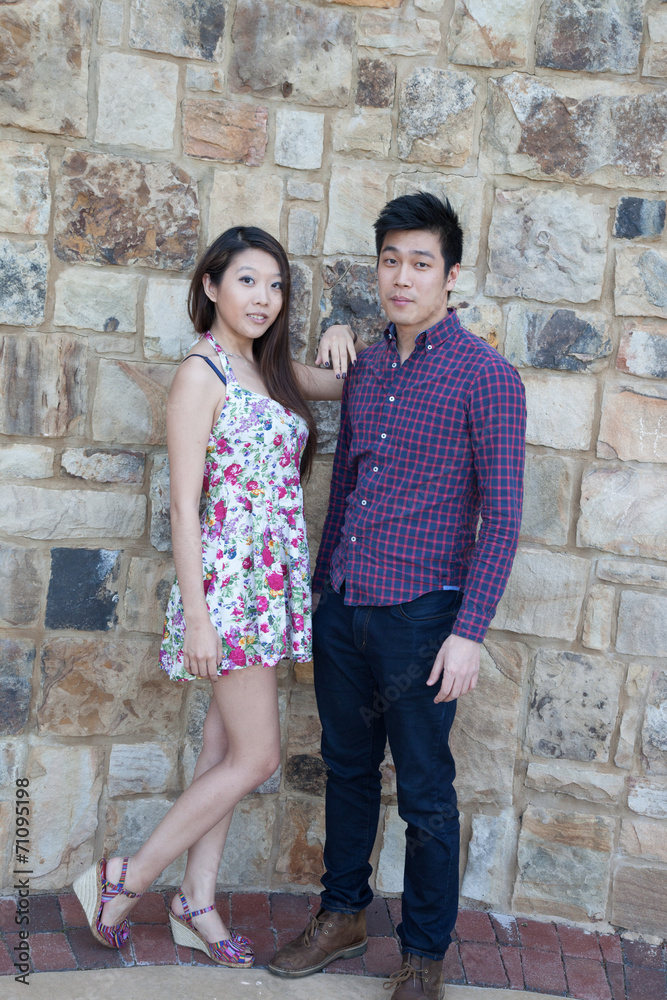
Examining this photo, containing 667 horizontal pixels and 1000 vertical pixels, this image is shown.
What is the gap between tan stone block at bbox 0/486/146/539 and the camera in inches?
98.8

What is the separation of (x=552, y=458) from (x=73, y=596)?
5.04 feet

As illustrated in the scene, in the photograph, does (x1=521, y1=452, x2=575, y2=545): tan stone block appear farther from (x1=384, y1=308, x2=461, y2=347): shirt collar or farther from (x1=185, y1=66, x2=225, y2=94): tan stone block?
(x1=185, y1=66, x2=225, y2=94): tan stone block

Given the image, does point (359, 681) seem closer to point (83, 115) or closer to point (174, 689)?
point (174, 689)

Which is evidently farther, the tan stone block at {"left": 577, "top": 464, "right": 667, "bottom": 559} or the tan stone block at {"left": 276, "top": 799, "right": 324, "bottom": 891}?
the tan stone block at {"left": 276, "top": 799, "right": 324, "bottom": 891}

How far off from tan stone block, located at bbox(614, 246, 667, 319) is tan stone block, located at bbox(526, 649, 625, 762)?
1.08 m

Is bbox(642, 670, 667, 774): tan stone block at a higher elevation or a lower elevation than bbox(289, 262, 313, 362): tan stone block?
lower

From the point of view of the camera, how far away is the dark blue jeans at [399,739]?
6.88ft

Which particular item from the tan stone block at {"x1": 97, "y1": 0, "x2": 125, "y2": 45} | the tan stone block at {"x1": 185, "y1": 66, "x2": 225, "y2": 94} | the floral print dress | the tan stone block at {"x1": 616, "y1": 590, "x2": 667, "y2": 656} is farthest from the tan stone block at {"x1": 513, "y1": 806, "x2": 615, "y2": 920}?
the tan stone block at {"x1": 97, "y1": 0, "x2": 125, "y2": 45}

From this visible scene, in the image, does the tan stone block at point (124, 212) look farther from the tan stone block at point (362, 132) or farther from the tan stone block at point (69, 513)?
the tan stone block at point (69, 513)

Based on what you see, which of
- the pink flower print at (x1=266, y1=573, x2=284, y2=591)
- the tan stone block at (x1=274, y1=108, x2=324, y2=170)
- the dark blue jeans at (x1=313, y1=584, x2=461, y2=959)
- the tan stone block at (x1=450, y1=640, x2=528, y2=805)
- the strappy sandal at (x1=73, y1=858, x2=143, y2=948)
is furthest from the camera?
the tan stone block at (x1=450, y1=640, x2=528, y2=805)

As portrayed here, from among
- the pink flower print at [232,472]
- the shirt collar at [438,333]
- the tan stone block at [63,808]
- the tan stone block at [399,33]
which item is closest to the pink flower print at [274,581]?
the pink flower print at [232,472]

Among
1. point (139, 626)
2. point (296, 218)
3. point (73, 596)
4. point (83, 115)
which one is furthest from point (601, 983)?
point (83, 115)

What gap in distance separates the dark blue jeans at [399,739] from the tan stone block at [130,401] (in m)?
0.79

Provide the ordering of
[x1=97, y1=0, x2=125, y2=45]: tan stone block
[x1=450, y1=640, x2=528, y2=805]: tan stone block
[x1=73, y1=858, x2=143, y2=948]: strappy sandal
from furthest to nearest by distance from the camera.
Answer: [x1=450, y1=640, x2=528, y2=805]: tan stone block → [x1=97, y1=0, x2=125, y2=45]: tan stone block → [x1=73, y1=858, x2=143, y2=948]: strappy sandal
